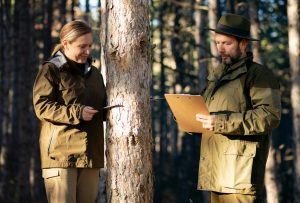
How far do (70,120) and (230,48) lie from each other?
142 cm

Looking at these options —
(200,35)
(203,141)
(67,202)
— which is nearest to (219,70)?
(203,141)

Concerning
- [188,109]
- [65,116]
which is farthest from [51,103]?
[188,109]

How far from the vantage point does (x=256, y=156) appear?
508 centimetres

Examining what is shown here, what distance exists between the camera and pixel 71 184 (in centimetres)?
546

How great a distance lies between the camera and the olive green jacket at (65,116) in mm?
5438

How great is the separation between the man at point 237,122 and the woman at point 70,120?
0.95 metres

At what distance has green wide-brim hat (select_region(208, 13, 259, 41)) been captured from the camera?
530 centimetres

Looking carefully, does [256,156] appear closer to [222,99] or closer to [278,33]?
[222,99]

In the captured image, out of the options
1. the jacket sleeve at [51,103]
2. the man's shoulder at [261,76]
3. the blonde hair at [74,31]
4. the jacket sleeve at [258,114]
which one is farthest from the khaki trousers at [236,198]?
the blonde hair at [74,31]

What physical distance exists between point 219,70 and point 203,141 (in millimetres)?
590

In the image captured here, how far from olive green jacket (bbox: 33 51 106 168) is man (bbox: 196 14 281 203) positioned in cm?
96

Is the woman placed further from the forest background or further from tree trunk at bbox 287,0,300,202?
tree trunk at bbox 287,0,300,202

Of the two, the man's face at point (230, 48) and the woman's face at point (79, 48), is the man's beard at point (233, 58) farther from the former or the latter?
the woman's face at point (79, 48)

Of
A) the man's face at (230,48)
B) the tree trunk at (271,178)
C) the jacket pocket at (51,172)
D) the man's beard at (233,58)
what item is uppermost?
the man's face at (230,48)
